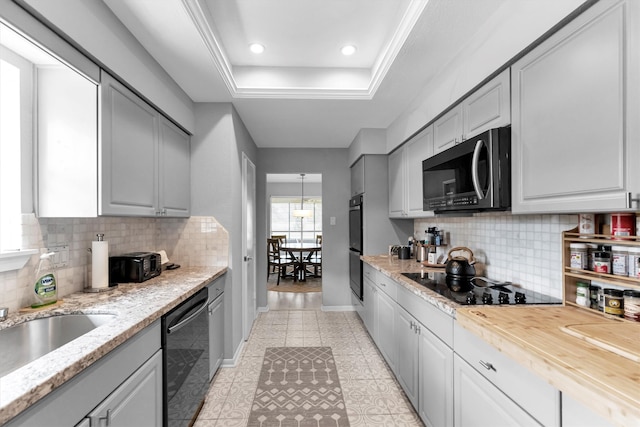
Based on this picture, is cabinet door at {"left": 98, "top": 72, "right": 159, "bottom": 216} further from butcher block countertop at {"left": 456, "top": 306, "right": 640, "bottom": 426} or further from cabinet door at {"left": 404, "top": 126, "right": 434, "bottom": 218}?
cabinet door at {"left": 404, "top": 126, "right": 434, "bottom": 218}

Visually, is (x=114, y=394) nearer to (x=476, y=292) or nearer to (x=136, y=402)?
(x=136, y=402)

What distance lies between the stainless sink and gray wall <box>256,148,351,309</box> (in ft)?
Result: 9.83

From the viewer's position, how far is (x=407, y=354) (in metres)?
2.16

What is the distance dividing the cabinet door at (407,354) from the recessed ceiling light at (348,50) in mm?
2026

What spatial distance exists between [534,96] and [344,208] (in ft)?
10.6

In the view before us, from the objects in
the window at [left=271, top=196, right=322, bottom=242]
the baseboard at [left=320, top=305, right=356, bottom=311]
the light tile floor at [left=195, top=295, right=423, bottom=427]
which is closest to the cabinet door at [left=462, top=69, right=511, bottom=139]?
the light tile floor at [left=195, top=295, right=423, bottom=427]

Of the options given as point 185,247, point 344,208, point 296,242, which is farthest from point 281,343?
point 296,242

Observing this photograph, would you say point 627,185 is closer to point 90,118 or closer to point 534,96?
point 534,96

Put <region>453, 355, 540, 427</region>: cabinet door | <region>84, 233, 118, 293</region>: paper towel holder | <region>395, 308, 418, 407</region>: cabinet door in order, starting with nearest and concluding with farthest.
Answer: <region>453, 355, 540, 427</region>: cabinet door → <region>84, 233, 118, 293</region>: paper towel holder → <region>395, 308, 418, 407</region>: cabinet door

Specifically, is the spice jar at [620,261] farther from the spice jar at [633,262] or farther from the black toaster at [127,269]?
the black toaster at [127,269]

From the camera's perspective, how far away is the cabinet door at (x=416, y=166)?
104 inches

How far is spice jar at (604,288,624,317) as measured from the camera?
1242mm

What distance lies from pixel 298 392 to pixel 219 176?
1.89 m

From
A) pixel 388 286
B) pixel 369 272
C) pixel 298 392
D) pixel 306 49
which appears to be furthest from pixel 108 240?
pixel 369 272
